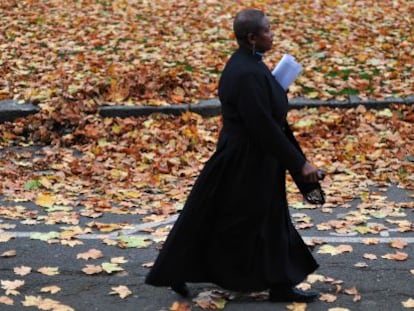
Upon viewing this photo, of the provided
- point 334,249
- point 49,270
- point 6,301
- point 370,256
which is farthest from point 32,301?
point 370,256

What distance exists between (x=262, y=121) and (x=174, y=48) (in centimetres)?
801

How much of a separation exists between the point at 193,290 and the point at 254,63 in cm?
153

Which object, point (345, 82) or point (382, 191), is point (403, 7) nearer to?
point (345, 82)

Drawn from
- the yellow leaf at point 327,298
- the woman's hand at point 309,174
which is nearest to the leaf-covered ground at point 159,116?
the yellow leaf at point 327,298

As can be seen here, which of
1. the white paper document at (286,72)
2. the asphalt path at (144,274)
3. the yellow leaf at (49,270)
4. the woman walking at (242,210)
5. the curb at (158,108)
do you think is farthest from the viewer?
the curb at (158,108)

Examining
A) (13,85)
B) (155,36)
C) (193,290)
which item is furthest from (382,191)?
(155,36)

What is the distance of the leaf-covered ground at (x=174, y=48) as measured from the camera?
33.9 feet

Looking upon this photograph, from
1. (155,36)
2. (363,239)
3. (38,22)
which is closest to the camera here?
(363,239)

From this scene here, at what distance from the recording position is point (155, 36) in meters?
13.1

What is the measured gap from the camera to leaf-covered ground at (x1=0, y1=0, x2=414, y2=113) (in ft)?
33.9

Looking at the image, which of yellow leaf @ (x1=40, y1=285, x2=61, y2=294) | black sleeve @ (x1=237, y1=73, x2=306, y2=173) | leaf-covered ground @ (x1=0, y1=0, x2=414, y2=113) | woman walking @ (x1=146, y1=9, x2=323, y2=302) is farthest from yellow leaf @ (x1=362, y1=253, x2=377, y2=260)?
leaf-covered ground @ (x1=0, y1=0, x2=414, y2=113)

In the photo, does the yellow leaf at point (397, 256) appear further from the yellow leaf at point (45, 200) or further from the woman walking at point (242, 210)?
the yellow leaf at point (45, 200)

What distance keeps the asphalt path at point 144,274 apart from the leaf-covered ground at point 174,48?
4028mm

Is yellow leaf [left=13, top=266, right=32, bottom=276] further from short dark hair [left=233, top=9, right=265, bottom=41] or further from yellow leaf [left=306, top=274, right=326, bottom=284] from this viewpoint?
short dark hair [left=233, top=9, right=265, bottom=41]
